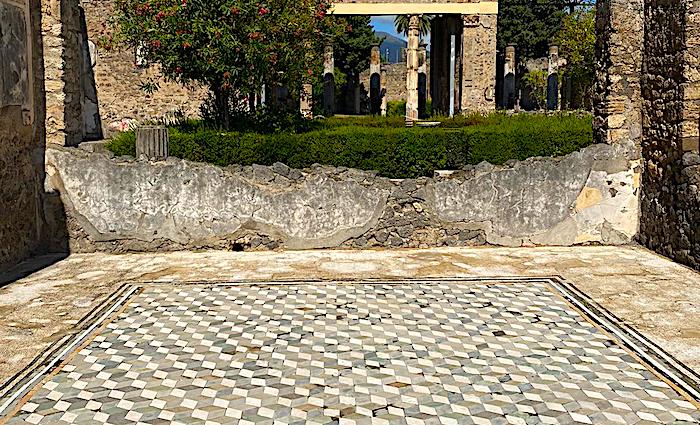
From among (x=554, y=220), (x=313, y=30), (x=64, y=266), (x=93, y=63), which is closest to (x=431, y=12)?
(x=93, y=63)

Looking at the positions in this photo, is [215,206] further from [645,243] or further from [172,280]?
[645,243]

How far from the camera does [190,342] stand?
4.03 m

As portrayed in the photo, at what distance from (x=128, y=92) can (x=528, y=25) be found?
25.5m

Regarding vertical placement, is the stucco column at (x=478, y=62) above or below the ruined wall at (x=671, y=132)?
above

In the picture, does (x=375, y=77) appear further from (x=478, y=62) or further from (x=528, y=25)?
(x=478, y=62)

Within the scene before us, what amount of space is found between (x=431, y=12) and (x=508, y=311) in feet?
57.3

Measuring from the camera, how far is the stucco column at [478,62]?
21.7m

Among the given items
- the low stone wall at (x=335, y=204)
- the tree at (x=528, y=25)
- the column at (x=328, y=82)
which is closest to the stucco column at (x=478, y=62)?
the column at (x=328, y=82)

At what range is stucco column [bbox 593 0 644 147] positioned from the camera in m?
A: 6.48

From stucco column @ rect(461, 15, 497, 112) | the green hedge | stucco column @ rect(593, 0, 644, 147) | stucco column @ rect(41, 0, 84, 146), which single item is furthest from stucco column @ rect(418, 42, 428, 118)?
stucco column @ rect(41, 0, 84, 146)

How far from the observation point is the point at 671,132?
19.9ft

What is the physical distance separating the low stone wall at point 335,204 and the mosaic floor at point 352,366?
60.4 inches

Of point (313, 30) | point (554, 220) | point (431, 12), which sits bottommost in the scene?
point (554, 220)

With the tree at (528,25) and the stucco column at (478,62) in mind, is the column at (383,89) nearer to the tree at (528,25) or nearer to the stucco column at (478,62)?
the tree at (528,25)
